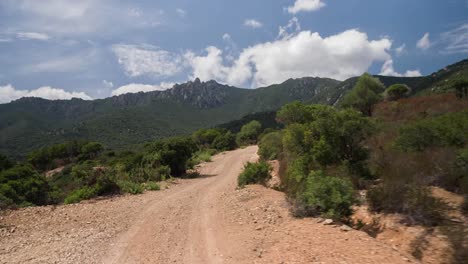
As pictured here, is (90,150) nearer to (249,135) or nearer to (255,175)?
(249,135)

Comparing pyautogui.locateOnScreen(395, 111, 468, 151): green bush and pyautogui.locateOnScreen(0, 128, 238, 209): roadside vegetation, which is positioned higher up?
pyautogui.locateOnScreen(395, 111, 468, 151): green bush

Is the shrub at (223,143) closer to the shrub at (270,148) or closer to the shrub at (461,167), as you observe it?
the shrub at (270,148)

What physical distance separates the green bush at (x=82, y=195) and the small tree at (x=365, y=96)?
99.8 feet

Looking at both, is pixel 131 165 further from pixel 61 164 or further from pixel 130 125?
pixel 130 125

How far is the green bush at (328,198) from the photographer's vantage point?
27.4ft

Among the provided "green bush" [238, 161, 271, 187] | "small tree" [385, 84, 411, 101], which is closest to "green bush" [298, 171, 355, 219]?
"green bush" [238, 161, 271, 187]

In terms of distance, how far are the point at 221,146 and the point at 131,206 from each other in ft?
129

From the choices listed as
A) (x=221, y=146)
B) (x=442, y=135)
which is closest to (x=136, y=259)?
(x=442, y=135)

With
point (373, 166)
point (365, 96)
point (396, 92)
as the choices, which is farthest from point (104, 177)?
point (396, 92)

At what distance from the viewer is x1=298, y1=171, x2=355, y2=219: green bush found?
835 cm

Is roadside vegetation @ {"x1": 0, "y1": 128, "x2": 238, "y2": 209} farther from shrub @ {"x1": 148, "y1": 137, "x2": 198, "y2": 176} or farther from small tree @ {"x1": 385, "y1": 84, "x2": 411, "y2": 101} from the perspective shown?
small tree @ {"x1": 385, "y1": 84, "x2": 411, "y2": 101}

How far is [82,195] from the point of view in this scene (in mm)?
16062

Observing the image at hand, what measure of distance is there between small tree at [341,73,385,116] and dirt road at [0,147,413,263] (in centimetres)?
3017

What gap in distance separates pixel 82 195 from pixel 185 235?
9.17 metres
